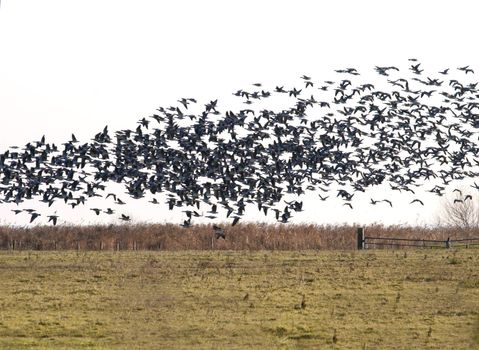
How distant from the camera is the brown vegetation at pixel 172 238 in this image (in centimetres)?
5606

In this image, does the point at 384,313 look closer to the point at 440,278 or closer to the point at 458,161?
the point at 440,278

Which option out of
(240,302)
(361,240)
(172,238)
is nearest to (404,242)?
(361,240)

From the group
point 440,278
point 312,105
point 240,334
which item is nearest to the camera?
point 240,334

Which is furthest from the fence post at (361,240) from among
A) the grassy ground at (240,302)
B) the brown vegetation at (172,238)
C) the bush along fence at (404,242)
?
the grassy ground at (240,302)

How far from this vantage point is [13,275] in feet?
128

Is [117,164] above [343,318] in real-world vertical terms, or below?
above

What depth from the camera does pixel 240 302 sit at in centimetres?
3091

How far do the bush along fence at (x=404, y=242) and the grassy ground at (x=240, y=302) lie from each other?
31.1ft

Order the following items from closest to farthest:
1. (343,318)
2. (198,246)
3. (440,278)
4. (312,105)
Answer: (343,318) → (440,278) → (312,105) → (198,246)

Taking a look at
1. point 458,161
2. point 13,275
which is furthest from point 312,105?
point 13,275

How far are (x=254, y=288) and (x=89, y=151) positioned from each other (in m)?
11.8

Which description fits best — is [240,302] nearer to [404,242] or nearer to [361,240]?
[361,240]

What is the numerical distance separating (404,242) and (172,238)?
12750 mm

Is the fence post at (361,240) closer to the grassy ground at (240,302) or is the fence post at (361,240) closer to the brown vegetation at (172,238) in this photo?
the brown vegetation at (172,238)
